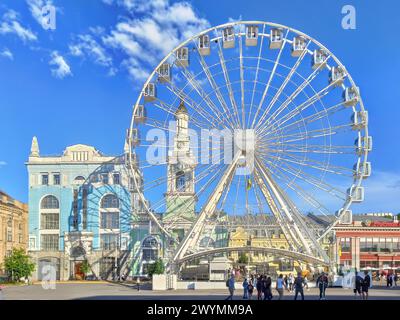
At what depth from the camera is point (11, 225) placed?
71.4m

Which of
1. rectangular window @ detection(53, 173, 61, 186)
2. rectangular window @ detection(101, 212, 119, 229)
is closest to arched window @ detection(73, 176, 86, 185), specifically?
rectangular window @ detection(53, 173, 61, 186)

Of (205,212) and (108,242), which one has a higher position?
(205,212)

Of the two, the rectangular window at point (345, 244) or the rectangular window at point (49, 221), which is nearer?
the rectangular window at point (49, 221)

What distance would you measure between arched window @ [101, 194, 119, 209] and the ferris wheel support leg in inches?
902

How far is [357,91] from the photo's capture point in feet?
149

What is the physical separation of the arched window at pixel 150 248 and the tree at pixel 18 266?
12424 mm

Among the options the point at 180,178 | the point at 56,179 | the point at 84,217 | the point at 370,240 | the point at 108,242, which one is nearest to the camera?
the point at 180,178

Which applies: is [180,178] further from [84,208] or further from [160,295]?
[84,208]

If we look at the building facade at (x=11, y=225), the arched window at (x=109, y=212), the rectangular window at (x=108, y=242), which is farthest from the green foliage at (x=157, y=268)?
the building facade at (x=11, y=225)

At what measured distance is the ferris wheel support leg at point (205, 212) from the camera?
43.9 m

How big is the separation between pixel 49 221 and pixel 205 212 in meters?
29.8

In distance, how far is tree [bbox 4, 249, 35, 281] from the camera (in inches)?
2391

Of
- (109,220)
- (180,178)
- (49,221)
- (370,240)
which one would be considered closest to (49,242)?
(49,221)

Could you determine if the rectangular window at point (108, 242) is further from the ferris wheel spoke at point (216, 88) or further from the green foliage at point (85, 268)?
the ferris wheel spoke at point (216, 88)
